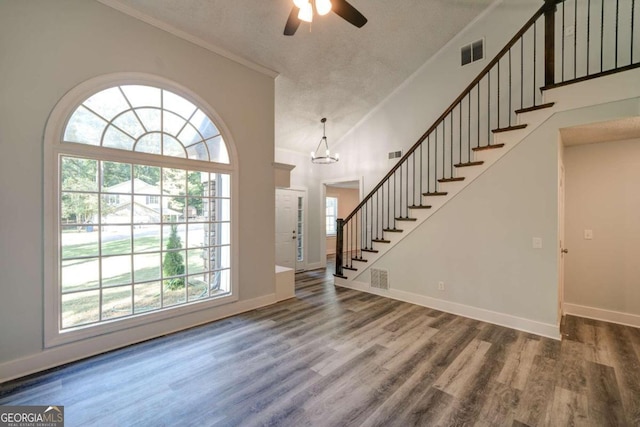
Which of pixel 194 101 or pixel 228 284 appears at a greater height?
pixel 194 101

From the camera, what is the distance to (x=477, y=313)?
3.60 m

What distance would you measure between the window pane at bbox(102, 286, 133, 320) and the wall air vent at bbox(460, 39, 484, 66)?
6062 millimetres

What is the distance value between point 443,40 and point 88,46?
5140 millimetres

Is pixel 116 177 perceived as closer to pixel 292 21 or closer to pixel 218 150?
pixel 218 150

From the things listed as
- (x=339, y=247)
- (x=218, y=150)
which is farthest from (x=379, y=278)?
(x=218, y=150)

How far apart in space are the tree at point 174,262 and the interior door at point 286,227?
A: 9.92ft

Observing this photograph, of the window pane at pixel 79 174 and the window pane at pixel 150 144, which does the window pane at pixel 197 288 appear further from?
the window pane at pixel 150 144

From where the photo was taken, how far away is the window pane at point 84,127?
2.56 metres

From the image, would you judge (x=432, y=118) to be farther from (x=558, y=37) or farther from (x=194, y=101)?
(x=194, y=101)

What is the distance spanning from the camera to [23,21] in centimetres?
231

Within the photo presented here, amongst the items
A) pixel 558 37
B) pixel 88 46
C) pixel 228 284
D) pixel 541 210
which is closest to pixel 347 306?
pixel 228 284

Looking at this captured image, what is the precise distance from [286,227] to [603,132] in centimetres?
541

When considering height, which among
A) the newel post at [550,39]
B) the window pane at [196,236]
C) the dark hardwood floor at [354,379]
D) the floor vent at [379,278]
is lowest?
the dark hardwood floor at [354,379]

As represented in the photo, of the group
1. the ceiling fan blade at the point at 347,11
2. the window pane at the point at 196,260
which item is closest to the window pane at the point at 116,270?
the window pane at the point at 196,260
